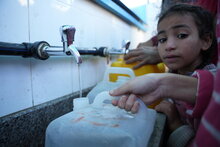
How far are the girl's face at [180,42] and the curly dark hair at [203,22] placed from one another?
0.07 ft

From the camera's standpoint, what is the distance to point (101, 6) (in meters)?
0.95

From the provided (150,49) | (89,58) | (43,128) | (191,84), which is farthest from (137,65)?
(43,128)

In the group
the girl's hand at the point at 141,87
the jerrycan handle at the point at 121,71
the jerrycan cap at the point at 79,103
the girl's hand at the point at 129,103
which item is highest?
the jerrycan handle at the point at 121,71

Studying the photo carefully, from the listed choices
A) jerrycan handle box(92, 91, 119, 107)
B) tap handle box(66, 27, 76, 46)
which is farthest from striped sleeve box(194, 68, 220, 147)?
tap handle box(66, 27, 76, 46)

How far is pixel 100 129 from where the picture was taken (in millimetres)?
385

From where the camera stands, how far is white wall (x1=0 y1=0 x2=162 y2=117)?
47 cm

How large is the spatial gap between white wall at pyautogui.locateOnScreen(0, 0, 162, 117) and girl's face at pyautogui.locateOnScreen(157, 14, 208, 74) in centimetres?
40

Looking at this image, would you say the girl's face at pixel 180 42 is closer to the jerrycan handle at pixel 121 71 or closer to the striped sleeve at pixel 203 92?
the jerrycan handle at pixel 121 71

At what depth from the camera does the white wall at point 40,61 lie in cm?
47

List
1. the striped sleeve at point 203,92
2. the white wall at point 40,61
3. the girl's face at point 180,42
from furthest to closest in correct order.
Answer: the girl's face at point 180,42, the white wall at point 40,61, the striped sleeve at point 203,92

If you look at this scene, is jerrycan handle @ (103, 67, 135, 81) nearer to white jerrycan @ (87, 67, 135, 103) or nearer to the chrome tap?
white jerrycan @ (87, 67, 135, 103)

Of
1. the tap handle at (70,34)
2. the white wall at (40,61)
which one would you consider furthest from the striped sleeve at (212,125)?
the white wall at (40,61)

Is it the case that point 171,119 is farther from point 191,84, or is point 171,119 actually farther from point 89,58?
point 89,58

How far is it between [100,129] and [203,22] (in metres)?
0.67
